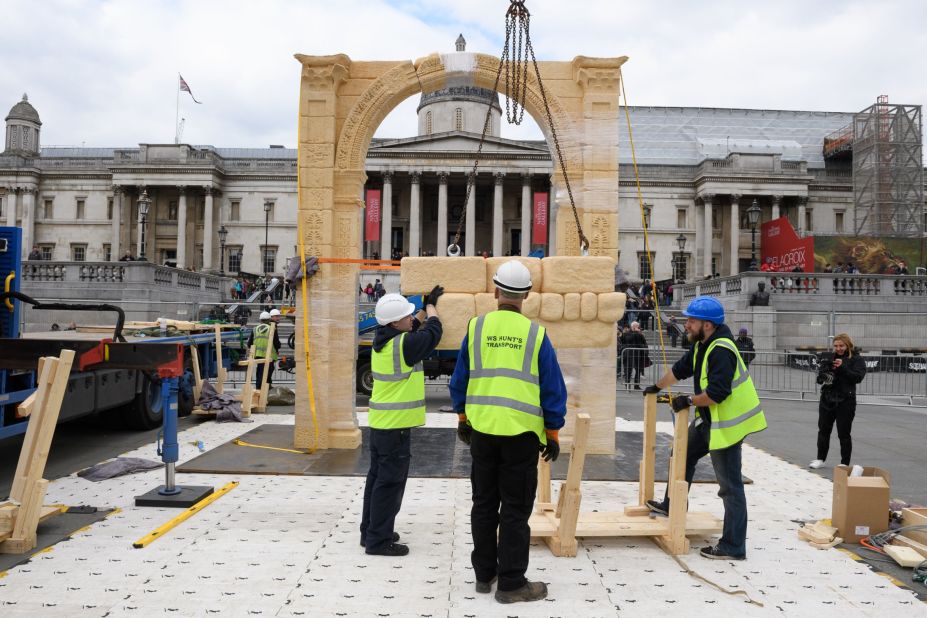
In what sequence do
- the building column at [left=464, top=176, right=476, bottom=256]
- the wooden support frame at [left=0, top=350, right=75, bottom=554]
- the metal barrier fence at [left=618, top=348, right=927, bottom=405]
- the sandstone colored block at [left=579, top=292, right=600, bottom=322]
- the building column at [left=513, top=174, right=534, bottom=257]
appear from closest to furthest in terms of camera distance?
the wooden support frame at [left=0, top=350, right=75, bottom=554]
the sandstone colored block at [left=579, top=292, right=600, bottom=322]
the metal barrier fence at [left=618, top=348, right=927, bottom=405]
the building column at [left=513, top=174, right=534, bottom=257]
the building column at [left=464, top=176, right=476, bottom=256]

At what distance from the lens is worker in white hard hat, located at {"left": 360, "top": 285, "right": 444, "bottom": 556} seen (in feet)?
15.5

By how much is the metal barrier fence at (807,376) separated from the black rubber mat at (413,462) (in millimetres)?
7489

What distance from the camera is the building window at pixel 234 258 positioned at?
2299 inches

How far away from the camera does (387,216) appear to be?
5416 centimetres

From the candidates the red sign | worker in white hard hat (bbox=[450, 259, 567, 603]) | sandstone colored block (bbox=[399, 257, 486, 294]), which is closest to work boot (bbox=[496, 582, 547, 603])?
worker in white hard hat (bbox=[450, 259, 567, 603])

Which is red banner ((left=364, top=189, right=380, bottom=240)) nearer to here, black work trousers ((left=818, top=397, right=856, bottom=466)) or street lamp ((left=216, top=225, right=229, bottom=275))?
street lamp ((left=216, top=225, right=229, bottom=275))

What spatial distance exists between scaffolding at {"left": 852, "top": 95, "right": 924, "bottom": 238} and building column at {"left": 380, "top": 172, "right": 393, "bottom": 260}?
37341 mm

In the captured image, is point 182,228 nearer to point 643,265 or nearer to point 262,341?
point 643,265

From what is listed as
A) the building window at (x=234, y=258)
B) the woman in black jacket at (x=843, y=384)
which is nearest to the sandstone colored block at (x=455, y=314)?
the woman in black jacket at (x=843, y=384)

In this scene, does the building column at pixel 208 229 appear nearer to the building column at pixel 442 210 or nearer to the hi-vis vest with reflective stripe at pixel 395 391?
the building column at pixel 442 210

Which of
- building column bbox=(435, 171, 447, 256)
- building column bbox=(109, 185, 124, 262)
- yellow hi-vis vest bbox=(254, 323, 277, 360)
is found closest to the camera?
yellow hi-vis vest bbox=(254, 323, 277, 360)

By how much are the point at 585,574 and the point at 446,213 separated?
5047cm

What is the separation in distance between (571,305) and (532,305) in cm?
47

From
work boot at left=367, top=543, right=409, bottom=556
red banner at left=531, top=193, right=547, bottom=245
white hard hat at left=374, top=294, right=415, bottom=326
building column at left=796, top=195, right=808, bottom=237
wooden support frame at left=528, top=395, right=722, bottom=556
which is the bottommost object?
work boot at left=367, top=543, right=409, bottom=556
